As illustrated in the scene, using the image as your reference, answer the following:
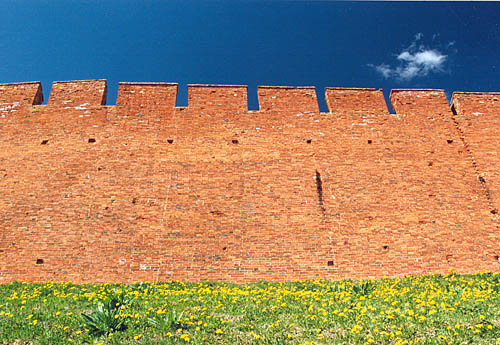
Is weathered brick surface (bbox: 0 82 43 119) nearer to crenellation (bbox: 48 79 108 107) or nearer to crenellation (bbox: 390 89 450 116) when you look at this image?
crenellation (bbox: 48 79 108 107)

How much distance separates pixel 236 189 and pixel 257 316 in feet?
14.7

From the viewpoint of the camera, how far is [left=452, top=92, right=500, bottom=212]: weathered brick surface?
9.15 m

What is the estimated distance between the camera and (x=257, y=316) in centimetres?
466

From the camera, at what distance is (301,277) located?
781cm

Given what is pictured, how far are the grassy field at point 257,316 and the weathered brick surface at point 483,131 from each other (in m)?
4.18

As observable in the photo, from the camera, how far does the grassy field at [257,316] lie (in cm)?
381

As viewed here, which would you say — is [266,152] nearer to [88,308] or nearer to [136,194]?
[136,194]

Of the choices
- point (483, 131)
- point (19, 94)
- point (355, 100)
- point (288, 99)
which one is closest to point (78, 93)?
point (19, 94)

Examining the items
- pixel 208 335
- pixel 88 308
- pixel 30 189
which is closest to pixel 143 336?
pixel 208 335

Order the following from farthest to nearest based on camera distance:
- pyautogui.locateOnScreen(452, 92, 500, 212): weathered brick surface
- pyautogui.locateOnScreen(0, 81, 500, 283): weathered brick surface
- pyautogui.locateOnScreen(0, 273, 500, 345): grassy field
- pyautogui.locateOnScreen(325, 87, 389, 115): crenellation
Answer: pyautogui.locateOnScreen(325, 87, 389, 115): crenellation
pyautogui.locateOnScreen(452, 92, 500, 212): weathered brick surface
pyautogui.locateOnScreen(0, 81, 500, 283): weathered brick surface
pyautogui.locateOnScreen(0, 273, 500, 345): grassy field

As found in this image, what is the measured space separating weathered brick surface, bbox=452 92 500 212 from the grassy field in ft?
13.7

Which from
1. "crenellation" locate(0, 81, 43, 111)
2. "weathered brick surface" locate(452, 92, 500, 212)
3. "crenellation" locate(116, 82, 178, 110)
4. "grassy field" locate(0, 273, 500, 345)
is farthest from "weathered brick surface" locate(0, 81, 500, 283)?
"grassy field" locate(0, 273, 500, 345)

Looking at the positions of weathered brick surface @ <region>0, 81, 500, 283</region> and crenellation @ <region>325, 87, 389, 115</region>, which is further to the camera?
crenellation @ <region>325, 87, 389, 115</region>

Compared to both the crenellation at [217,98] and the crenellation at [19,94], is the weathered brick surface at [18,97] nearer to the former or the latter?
the crenellation at [19,94]
